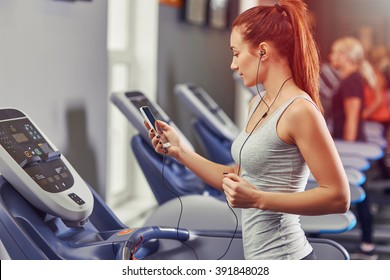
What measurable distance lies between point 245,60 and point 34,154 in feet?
2.02

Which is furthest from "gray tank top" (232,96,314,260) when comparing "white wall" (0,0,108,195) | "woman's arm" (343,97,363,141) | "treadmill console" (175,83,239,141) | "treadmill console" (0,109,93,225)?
"woman's arm" (343,97,363,141)

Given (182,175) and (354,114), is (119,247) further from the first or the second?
(354,114)

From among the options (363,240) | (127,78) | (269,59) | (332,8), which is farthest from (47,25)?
(332,8)

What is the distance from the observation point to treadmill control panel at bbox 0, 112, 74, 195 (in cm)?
203

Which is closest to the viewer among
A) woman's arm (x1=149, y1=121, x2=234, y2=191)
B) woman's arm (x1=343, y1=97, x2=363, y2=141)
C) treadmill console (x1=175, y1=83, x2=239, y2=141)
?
woman's arm (x1=149, y1=121, x2=234, y2=191)

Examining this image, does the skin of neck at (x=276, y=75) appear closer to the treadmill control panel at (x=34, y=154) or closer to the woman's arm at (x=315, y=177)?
the woman's arm at (x=315, y=177)

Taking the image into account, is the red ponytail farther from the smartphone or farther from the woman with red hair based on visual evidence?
the smartphone

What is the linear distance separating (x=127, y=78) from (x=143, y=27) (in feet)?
0.93

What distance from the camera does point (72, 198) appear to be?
2.07 m

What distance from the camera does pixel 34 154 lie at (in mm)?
2084

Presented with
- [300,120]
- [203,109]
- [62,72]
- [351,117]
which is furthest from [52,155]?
[351,117]

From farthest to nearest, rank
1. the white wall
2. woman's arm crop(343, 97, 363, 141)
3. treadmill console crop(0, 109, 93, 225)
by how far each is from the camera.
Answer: woman's arm crop(343, 97, 363, 141) < the white wall < treadmill console crop(0, 109, 93, 225)

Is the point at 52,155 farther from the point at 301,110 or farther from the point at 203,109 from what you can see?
the point at 203,109

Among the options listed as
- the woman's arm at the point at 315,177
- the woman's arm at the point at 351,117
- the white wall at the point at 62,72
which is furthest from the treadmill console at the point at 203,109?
the woman's arm at the point at 315,177
